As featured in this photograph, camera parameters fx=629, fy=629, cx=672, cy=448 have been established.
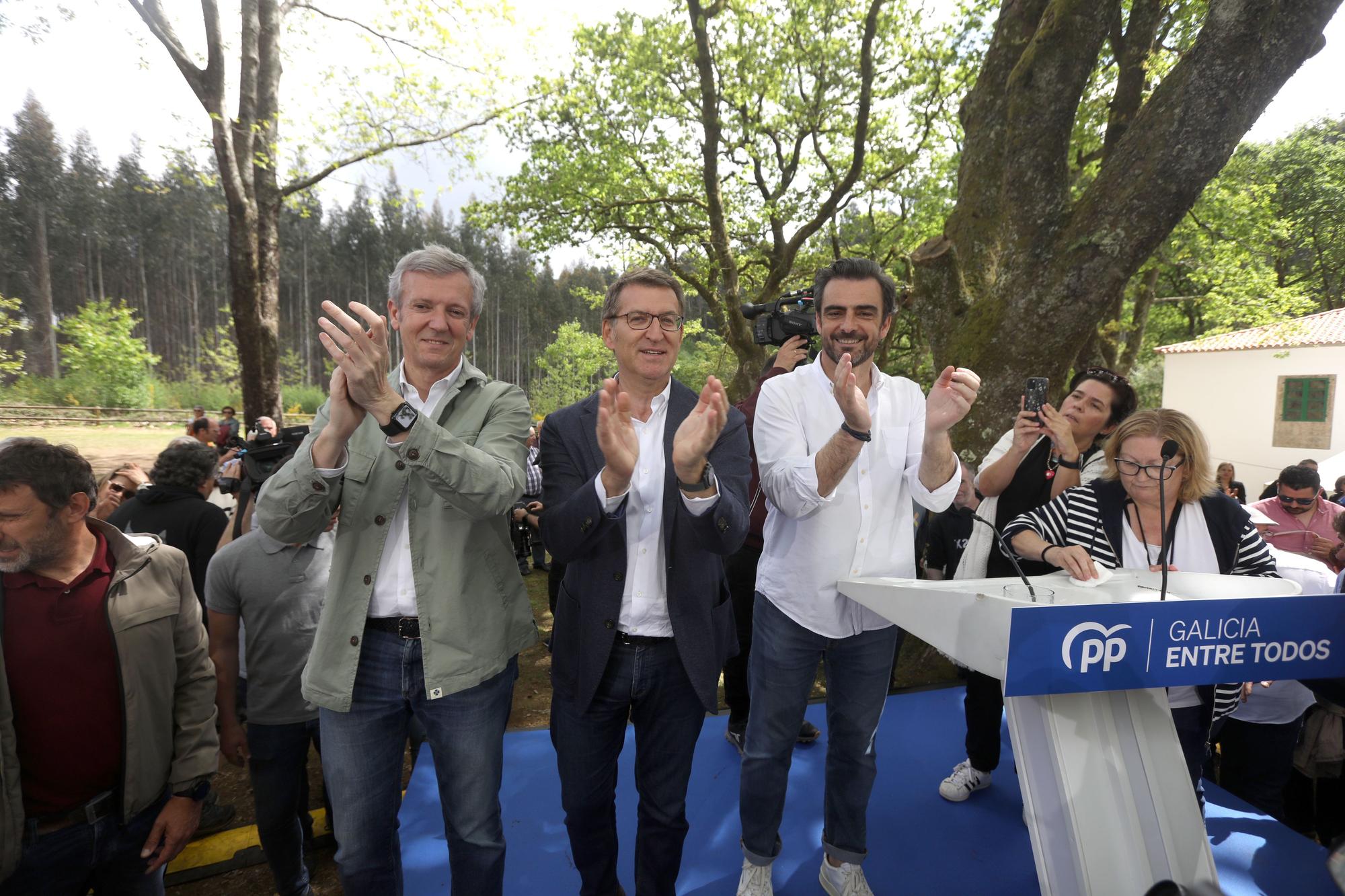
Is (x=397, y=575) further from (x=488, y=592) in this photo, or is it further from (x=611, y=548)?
(x=611, y=548)

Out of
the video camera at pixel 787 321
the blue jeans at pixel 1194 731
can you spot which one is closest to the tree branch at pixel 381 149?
the video camera at pixel 787 321

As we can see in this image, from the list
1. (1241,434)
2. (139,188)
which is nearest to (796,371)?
(139,188)

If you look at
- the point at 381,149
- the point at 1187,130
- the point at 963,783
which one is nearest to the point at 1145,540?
the point at 963,783

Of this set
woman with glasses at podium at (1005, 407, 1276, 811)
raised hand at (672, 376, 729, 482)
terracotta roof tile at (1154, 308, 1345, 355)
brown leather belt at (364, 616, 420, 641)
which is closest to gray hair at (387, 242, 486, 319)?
raised hand at (672, 376, 729, 482)

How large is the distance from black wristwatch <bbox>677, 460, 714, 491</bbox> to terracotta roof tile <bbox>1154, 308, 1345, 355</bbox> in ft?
62.4

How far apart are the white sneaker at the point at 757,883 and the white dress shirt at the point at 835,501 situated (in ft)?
2.75

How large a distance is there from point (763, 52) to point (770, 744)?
11460 millimetres

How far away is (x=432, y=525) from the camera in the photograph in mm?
1613

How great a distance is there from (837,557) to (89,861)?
7.04ft

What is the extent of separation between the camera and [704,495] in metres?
1.60

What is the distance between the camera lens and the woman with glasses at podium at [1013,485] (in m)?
2.63

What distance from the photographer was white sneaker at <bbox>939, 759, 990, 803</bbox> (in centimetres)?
267

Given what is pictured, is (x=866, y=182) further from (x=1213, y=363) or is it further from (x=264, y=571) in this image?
(x=1213, y=363)

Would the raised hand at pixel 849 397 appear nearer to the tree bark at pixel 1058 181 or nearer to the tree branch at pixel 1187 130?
the tree bark at pixel 1058 181
